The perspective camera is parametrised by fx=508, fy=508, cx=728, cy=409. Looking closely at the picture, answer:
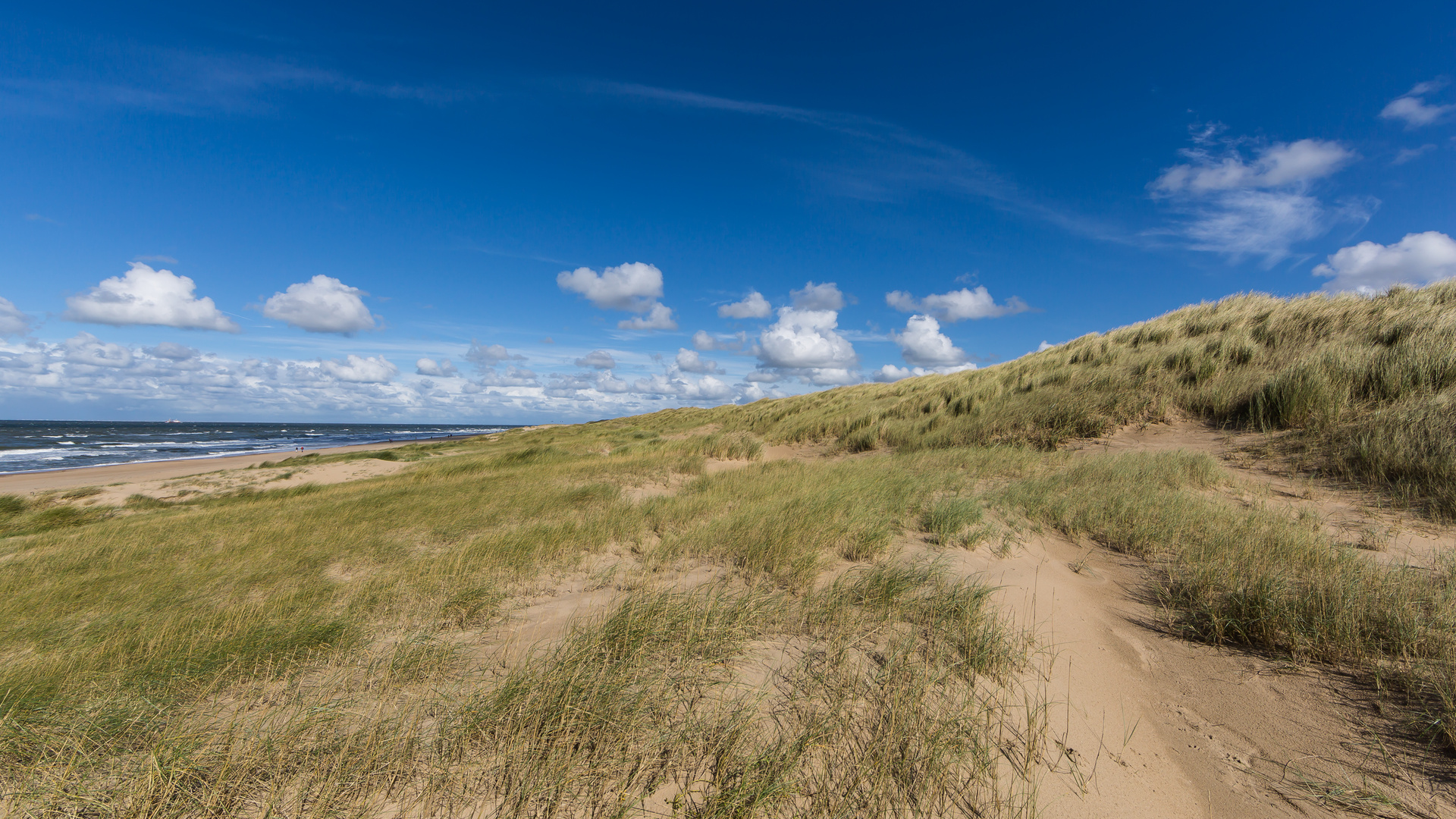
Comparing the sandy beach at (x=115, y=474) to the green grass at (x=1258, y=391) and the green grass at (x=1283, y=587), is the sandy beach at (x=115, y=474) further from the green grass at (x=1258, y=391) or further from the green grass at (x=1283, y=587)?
the green grass at (x=1283, y=587)

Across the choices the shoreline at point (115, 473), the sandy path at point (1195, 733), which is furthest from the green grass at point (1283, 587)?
the shoreline at point (115, 473)

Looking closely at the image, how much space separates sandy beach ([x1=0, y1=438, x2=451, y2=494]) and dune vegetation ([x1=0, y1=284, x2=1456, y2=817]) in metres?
19.9

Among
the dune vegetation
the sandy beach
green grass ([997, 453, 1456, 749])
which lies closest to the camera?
the dune vegetation

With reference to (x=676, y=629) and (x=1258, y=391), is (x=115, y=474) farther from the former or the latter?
(x=1258, y=391)

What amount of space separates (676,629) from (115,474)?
4122 centimetres

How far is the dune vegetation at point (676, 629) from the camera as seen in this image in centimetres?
236

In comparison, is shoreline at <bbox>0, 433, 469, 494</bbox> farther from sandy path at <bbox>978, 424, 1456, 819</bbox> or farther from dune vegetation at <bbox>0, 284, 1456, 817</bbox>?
sandy path at <bbox>978, 424, 1456, 819</bbox>

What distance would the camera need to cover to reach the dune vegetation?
2.36 meters

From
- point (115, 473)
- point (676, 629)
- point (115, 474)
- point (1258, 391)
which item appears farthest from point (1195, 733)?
point (115, 473)

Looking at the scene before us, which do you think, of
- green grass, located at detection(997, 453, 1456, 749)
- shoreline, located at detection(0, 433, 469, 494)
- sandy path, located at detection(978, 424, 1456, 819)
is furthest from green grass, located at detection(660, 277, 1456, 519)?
shoreline, located at detection(0, 433, 469, 494)

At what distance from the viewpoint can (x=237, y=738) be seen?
251 centimetres

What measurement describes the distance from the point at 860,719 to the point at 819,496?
4.77 m

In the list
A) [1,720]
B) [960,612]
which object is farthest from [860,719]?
[1,720]

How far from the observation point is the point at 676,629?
3643 millimetres
